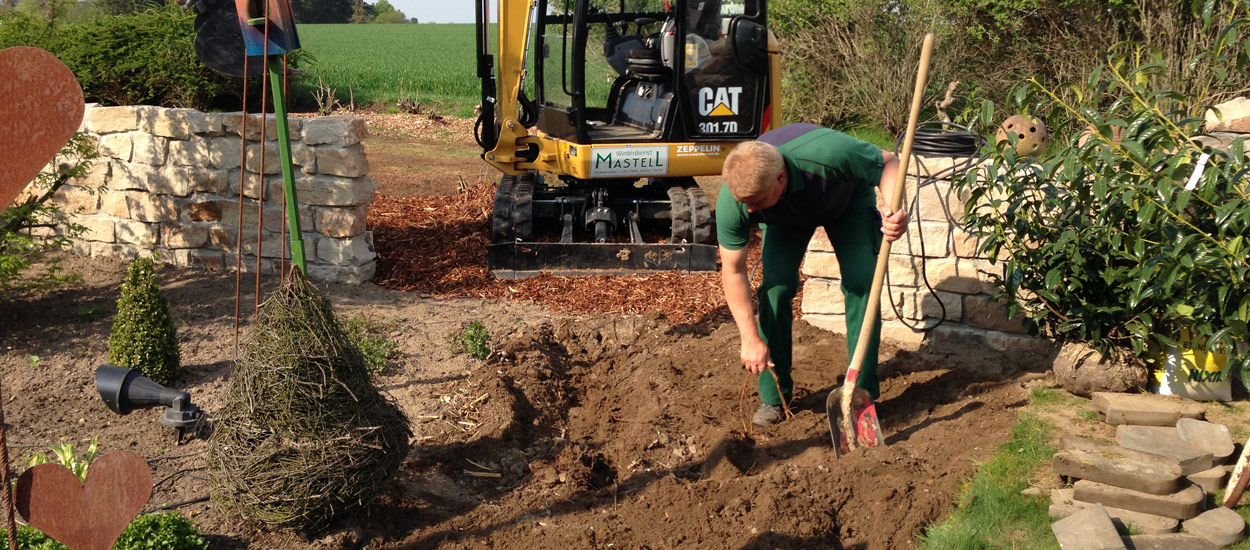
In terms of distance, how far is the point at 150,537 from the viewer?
342 cm

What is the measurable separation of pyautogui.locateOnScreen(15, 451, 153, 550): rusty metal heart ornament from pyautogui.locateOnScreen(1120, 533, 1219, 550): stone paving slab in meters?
3.18

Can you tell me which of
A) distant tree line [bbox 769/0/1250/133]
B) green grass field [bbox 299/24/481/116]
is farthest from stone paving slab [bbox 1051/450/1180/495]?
distant tree line [bbox 769/0/1250/133]

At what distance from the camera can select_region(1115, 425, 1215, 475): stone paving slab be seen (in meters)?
3.71

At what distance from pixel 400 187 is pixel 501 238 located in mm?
3292

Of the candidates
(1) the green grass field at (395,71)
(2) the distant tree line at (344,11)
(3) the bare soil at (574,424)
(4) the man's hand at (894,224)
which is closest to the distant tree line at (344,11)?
(2) the distant tree line at (344,11)

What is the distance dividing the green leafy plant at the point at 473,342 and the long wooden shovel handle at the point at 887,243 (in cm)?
233

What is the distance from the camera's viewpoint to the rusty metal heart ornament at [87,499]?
2365mm

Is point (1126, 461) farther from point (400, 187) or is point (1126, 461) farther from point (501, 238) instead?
point (400, 187)

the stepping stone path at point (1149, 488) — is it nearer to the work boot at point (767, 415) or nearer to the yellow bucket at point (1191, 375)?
the yellow bucket at point (1191, 375)

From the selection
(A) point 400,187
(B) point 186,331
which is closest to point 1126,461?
(B) point 186,331

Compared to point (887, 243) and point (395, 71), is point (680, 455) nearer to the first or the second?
point (887, 243)

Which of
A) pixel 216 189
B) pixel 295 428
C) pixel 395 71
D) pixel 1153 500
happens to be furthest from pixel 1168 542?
pixel 395 71

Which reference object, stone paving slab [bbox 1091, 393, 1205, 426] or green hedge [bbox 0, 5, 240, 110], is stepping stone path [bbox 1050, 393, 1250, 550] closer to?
stone paving slab [bbox 1091, 393, 1205, 426]

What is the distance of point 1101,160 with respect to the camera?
4.28 m
